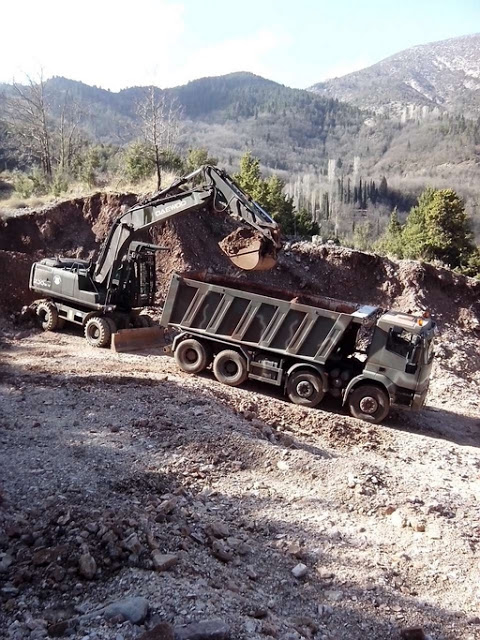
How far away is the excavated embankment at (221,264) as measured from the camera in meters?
17.1


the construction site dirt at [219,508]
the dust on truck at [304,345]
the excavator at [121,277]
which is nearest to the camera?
the construction site dirt at [219,508]

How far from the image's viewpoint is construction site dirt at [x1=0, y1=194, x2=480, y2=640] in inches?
181

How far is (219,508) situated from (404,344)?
5.12 m

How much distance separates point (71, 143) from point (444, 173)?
9606 centimetres

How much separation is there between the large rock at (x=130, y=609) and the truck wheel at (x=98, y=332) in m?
9.46

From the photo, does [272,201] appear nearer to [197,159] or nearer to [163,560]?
[197,159]

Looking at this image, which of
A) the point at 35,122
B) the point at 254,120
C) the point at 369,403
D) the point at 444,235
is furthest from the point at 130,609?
the point at 254,120

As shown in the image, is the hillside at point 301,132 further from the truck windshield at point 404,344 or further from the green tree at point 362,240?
the truck windshield at point 404,344

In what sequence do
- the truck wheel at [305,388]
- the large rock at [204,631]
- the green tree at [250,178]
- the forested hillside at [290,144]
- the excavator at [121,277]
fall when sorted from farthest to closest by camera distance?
the forested hillside at [290,144] < the green tree at [250,178] < the excavator at [121,277] < the truck wheel at [305,388] < the large rock at [204,631]

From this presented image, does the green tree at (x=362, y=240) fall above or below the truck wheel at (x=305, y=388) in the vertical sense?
above

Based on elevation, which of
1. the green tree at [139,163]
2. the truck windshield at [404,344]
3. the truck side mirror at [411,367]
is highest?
the green tree at [139,163]

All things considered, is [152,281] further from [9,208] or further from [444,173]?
[444,173]

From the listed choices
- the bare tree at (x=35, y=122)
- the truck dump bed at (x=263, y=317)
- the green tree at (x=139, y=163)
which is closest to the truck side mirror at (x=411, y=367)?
the truck dump bed at (x=263, y=317)

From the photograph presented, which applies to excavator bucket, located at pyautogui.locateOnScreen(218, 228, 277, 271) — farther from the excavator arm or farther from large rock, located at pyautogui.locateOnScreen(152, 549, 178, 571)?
large rock, located at pyautogui.locateOnScreen(152, 549, 178, 571)
